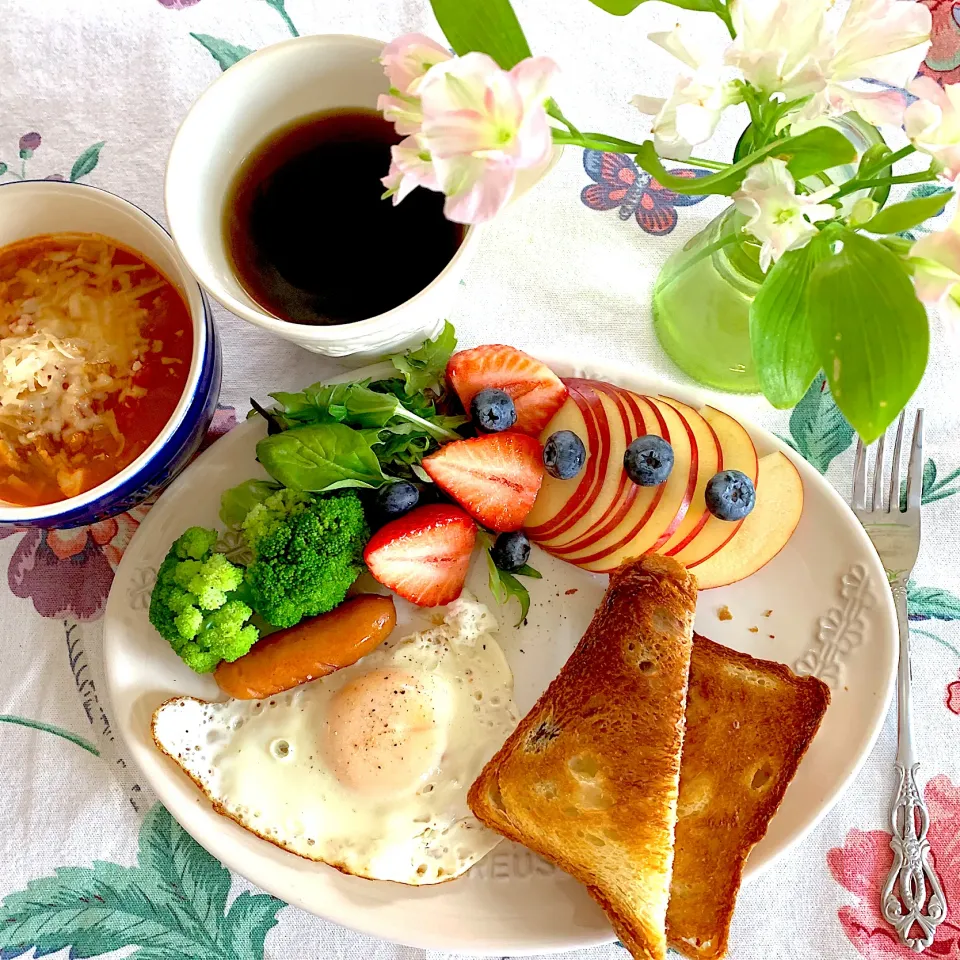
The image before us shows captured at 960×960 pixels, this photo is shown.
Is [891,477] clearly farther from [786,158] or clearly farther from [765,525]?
[786,158]

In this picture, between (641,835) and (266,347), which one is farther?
(266,347)

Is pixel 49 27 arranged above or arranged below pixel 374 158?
above

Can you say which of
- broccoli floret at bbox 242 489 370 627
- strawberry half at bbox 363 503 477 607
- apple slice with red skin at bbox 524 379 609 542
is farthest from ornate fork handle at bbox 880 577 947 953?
broccoli floret at bbox 242 489 370 627

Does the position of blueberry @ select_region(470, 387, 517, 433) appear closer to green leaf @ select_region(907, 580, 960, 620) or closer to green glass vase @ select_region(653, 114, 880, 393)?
green glass vase @ select_region(653, 114, 880, 393)

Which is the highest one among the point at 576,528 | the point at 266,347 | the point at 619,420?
the point at 266,347

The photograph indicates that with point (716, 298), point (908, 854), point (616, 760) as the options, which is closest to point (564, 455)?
point (716, 298)

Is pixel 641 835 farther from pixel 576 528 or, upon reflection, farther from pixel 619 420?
pixel 619 420

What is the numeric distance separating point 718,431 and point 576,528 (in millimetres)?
328

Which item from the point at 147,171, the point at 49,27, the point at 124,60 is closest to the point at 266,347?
the point at 147,171

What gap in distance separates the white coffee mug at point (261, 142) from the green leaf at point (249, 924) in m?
1.11

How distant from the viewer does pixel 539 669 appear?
168cm

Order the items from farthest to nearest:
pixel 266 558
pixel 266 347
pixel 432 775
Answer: pixel 266 347 < pixel 432 775 < pixel 266 558

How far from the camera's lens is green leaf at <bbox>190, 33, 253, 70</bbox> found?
1.86 metres

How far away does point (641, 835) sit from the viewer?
4.84 feet
